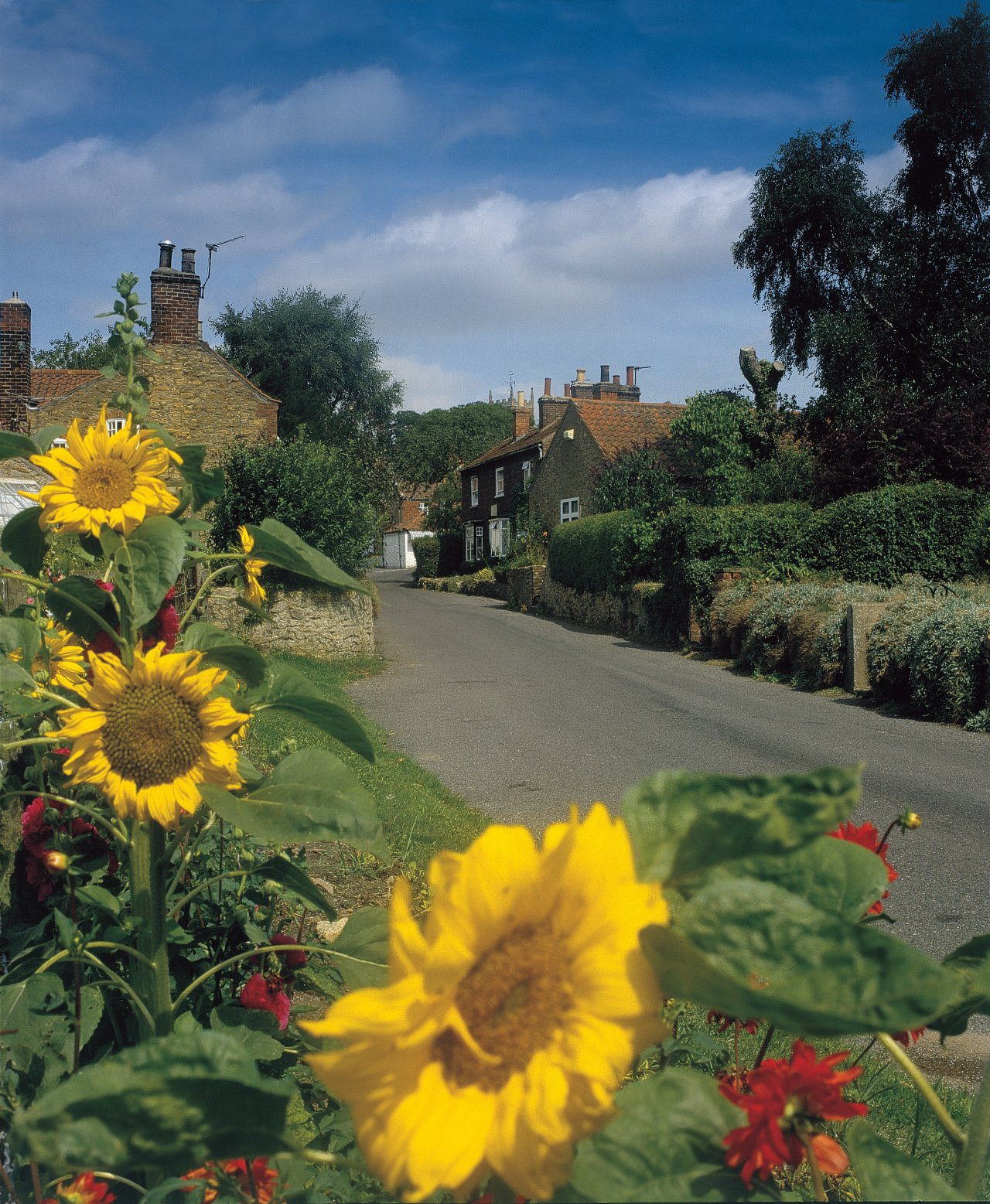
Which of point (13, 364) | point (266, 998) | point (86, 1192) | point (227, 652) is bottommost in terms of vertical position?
point (266, 998)

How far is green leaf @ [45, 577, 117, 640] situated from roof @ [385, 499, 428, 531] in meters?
72.7

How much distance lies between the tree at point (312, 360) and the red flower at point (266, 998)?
127 ft

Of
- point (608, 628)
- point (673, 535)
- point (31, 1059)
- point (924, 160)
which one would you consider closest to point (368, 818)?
point (31, 1059)

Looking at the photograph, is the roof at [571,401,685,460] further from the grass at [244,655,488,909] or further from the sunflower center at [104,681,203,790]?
the sunflower center at [104,681,203,790]

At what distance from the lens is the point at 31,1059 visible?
188 cm

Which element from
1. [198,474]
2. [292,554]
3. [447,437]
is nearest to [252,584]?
[198,474]

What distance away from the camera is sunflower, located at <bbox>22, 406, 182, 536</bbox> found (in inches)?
61.7

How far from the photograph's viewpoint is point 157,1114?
1.72 feet

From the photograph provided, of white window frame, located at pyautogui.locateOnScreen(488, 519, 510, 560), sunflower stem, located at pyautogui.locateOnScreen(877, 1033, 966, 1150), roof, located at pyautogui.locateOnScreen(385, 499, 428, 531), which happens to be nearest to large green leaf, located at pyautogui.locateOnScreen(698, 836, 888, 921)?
sunflower stem, located at pyautogui.locateOnScreen(877, 1033, 966, 1150)

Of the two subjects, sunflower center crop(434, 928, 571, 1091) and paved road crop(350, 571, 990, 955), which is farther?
paved road crop(350, 571, 990, 955)

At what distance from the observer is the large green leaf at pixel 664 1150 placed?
568 millimetres

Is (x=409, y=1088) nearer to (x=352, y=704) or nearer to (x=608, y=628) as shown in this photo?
(x=352, y=704)

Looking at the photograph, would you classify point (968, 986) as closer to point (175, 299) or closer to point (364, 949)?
point (364, 949)

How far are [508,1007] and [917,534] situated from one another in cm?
1750
